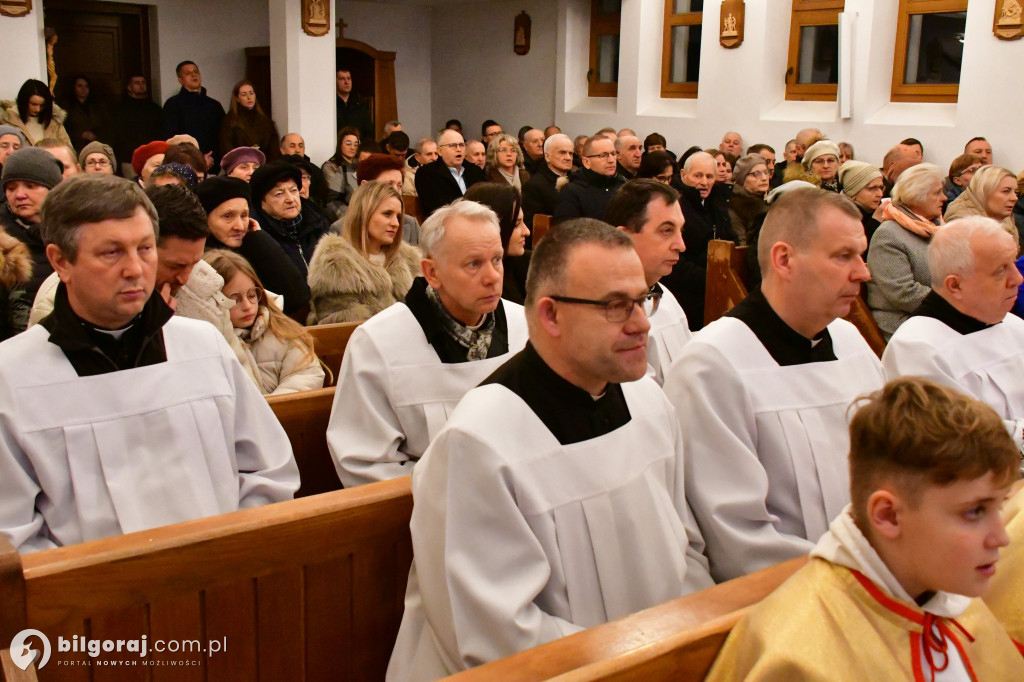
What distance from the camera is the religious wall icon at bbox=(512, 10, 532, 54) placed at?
14.6m

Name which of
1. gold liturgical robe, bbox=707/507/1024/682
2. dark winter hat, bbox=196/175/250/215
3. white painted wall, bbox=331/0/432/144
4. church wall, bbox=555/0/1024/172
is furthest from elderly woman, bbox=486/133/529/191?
gold liturgical robe, bbox=707/507/1024/682

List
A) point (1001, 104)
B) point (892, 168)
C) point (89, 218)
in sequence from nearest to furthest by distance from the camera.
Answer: point (89, 218)
point (892, 168)
point (1001, 104)

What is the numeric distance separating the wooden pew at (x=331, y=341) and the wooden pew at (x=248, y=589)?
1849 mm

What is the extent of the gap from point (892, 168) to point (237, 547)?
27.2ft

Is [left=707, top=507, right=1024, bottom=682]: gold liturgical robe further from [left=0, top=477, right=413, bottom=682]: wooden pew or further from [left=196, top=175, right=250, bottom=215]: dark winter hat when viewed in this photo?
[left=196, top=175, right=250, bottom=215]: dark winter hat

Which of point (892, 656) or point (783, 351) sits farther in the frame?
point (783, 351)

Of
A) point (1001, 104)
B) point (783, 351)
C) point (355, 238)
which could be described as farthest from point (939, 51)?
point (783, 351)

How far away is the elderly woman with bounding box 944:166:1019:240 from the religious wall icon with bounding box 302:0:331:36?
279 inches

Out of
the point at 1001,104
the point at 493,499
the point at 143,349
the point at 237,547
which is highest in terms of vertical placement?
the point at 1001,104

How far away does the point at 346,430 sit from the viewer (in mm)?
2975

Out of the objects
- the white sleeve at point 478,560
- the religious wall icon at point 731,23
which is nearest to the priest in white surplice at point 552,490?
the white sleeve at point 478,560

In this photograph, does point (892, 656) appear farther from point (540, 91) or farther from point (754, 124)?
point (540, 91)

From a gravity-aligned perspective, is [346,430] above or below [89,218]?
below

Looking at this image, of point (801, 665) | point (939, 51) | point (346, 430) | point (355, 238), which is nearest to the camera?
point (801, 665)
